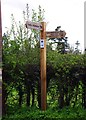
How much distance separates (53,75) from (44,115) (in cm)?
121

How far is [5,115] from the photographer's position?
24.7ft

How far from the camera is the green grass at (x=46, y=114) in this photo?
7.17 m

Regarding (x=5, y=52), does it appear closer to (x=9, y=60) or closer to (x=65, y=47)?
(x=9, y=60)

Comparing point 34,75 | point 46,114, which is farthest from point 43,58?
point 46,114

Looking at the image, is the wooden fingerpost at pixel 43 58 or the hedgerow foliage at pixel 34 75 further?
the hedgerow foliage at pixel 34 75

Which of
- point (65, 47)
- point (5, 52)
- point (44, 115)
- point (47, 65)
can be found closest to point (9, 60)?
point (5, 52)

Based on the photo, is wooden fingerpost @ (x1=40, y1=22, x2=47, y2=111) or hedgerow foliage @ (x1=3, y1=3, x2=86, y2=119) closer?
wooden fingerpost @ (x1=40, y1=22, x2=47, y2=111)

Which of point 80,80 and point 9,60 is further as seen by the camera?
point 80,80

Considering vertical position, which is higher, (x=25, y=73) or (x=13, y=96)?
(x=25, y=73)

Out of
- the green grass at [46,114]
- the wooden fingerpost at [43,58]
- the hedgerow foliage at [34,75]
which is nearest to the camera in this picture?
the green grass at [46,114]

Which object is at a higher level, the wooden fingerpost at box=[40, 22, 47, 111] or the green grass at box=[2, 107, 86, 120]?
the wooden fingerpost at box=[40, 22, 47, 111]

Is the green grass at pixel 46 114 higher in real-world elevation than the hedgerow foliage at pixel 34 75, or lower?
lower

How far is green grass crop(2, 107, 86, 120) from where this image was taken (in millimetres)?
7172

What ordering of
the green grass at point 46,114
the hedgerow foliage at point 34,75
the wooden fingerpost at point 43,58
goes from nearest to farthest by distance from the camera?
the green grass at point 46,114 < the wooden fingerpost at point 43,58 < the hedgerow foliage at point 34,75
